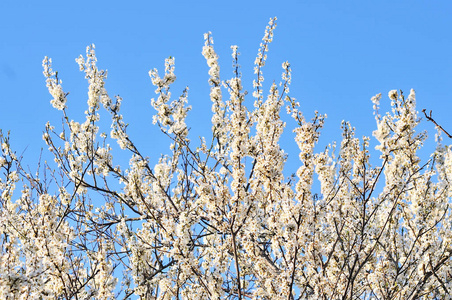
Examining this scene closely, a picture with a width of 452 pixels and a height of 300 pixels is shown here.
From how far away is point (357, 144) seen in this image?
6051mm

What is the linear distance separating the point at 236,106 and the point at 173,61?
1.48 metres

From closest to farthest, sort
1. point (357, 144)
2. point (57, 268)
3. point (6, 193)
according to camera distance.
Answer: point (57, 268)
point (357, 144)
point (6, 193)

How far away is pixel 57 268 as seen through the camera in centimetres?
461

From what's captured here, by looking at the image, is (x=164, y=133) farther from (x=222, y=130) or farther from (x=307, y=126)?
(x=307, y=126)

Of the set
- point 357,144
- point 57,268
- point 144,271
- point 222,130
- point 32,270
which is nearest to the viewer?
point 32,270

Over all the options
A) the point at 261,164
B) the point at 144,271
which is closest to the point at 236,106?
the point at 261,164

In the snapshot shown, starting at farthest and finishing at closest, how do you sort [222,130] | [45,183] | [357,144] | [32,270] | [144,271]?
[45,183] < [222,130] < [357,144] < [144,271] < [32,270]

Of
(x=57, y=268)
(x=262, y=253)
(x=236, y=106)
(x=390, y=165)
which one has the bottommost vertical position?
(x=57, y=268)

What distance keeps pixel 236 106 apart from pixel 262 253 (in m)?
1.75

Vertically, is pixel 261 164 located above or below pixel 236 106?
below

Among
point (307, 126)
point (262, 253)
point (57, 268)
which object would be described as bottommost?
point (57, 268)

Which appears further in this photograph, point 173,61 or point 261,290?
point 173,61

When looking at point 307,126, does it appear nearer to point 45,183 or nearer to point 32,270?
point 32,270

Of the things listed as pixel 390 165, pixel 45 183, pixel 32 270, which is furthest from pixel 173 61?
pixel 32 270
